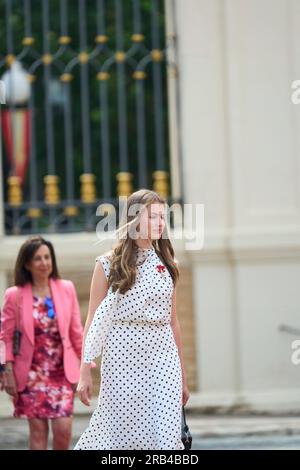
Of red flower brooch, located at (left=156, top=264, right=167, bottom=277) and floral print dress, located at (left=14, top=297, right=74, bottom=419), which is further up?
red flower brooch, located at (left=156, top=264, right=167, bottom=277)

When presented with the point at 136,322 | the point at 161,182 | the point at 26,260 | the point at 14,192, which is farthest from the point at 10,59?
the point at 136,322

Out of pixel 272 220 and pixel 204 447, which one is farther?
pixel 272 220

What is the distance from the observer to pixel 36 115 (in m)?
12.5

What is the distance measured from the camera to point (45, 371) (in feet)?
25.2

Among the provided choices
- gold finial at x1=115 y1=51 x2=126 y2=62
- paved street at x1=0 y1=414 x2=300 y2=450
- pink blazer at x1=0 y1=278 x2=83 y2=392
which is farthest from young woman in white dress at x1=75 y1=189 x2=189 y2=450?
gold finial at x1=115 y1=51 x2=126 y2=62

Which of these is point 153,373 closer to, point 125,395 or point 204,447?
point 125,395

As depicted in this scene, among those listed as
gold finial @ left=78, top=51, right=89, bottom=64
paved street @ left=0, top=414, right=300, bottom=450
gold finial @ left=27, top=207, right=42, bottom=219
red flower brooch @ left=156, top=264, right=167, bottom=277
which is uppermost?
gold finial @ left=78, top=51, right=89, bottom=64

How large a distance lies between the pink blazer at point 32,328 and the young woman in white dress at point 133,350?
1.42 m

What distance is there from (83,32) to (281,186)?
206 centimetres

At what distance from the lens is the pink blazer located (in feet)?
25.1

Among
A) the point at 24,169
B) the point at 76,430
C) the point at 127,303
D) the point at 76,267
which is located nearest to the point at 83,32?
the point at 24,169

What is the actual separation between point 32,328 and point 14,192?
3.27m

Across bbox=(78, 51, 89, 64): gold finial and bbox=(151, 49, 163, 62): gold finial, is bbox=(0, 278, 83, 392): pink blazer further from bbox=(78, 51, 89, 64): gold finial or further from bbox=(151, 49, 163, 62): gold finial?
bbox=(151, 49, 163, 62): gold finial

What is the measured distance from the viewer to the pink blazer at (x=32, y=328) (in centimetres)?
764
